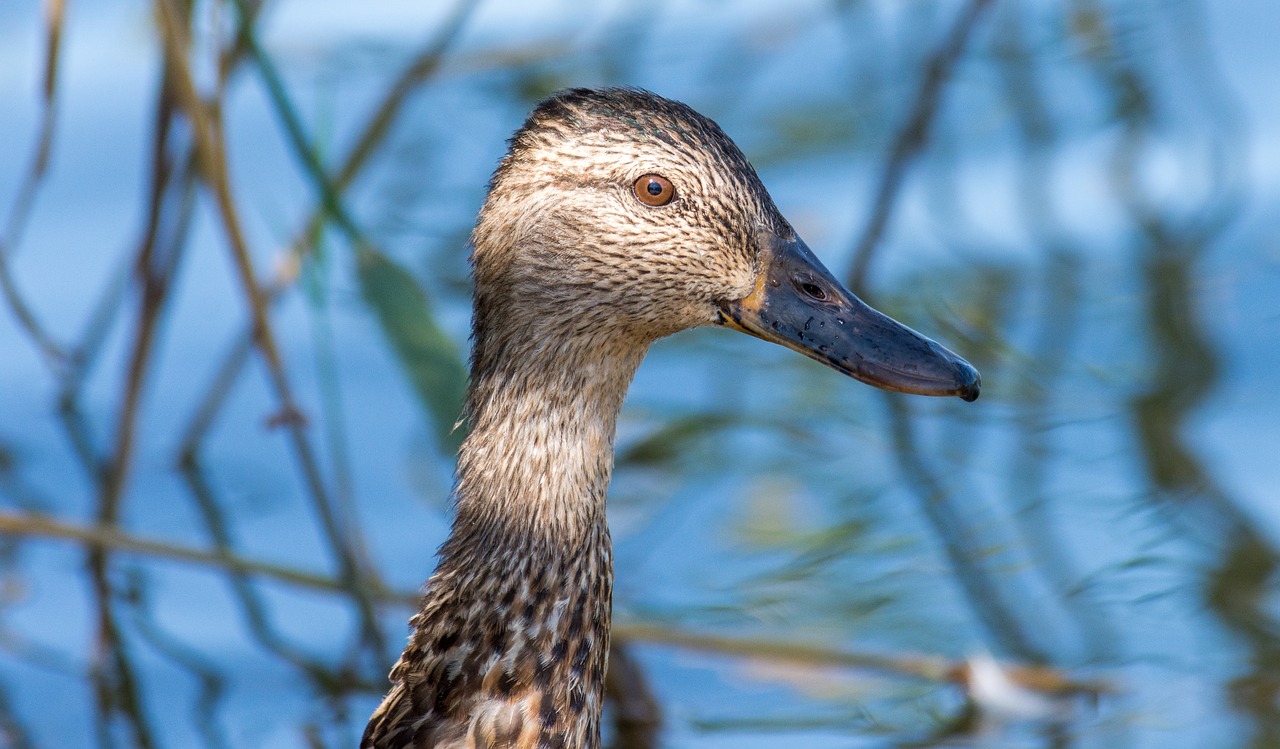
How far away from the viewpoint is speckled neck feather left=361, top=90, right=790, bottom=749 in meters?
2.93

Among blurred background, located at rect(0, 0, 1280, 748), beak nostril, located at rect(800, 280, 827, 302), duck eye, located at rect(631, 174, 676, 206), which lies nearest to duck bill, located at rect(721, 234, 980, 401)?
beak nostril, located at rect(800, 280, 827, 302)

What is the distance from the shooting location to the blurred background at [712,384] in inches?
171

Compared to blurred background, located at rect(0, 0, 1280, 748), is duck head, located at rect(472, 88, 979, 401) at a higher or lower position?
lower

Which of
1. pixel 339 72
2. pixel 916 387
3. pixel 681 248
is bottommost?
pixel 916 387

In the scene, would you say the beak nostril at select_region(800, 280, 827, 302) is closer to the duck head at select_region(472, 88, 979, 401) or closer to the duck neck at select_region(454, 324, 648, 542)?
the duck head at select_region(472, 88, 979, 401)

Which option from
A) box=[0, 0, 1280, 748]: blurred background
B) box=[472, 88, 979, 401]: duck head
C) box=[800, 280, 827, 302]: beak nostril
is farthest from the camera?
box=[0, 0, 1280, 748]: blurred background

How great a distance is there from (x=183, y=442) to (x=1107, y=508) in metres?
2.77

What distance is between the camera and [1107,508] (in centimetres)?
513

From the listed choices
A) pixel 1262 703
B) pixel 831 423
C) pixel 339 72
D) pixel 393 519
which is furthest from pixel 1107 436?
pixel 339 72

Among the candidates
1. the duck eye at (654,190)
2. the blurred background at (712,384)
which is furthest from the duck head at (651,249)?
the blurred background at (712,384)

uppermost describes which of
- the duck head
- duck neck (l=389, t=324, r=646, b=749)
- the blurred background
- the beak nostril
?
the blurred background

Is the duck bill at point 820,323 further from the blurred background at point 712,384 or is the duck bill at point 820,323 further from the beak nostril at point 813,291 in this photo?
the blurred background at point 712,384

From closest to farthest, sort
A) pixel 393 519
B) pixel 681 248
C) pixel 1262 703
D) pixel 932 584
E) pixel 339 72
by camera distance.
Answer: pixel 681 248 < pixel 1262 703 < pixel 932 584 < pixel 393 519 < pixel 339 72

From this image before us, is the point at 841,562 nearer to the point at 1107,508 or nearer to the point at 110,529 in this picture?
the point at 1107,508
